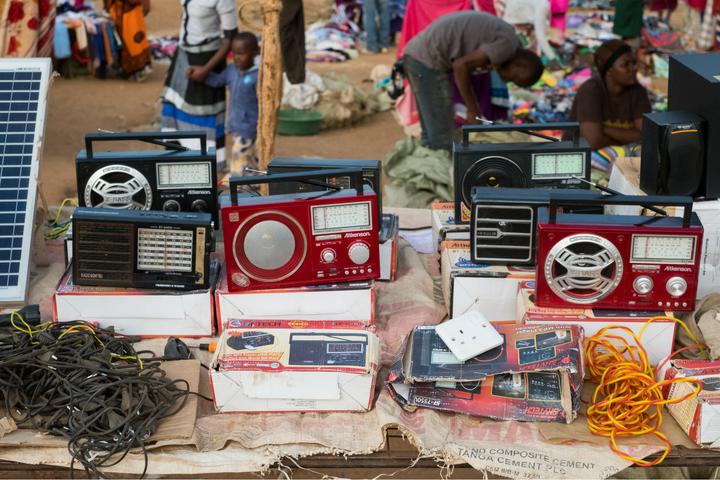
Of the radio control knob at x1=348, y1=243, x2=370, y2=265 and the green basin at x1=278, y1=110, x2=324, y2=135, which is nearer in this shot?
the radio control knob at x1=348, y1=243, x2=370, y2=265

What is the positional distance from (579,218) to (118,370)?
4.01 ft

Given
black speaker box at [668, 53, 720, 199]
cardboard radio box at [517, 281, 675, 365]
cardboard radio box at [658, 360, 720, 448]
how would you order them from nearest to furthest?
1. cardboard radio box at [658, 360, 720, 448]
2. cardboard radio box at [517, 281, 675, 365]
3. black speaker box at [668, 53, 720, 199]

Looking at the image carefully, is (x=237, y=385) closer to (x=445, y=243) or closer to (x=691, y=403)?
(x=445, y=243)

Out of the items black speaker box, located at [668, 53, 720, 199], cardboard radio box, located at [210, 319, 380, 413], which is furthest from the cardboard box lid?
black speaker box, located at [668, 53, 720, 199]

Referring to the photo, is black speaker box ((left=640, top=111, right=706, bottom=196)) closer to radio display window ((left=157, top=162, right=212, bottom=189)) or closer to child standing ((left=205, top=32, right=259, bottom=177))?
A: radio display window ((left=157, top=162, right=212, bottom=189))

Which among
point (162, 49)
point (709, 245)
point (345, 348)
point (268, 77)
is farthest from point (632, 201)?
point (162, 49)

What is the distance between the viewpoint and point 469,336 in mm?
1671

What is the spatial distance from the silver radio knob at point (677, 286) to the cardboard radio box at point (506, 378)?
0.93 feet

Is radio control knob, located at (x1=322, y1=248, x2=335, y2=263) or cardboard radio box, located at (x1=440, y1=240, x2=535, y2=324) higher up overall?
radio control knob, located at (x1=322, y1=248, x2=335, y2=263)

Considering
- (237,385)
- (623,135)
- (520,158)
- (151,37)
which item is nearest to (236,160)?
(623,135)

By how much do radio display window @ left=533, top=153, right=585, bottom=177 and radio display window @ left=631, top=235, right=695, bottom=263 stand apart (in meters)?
0.43

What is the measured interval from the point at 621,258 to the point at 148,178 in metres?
1.38

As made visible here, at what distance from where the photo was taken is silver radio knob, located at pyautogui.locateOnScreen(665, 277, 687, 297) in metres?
1.74

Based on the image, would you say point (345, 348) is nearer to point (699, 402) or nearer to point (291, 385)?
point (291, 385)
